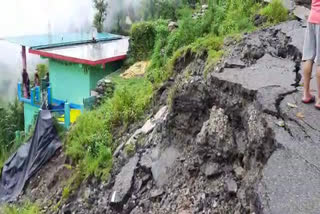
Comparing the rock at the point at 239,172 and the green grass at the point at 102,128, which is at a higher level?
the rock at the point at 239,172

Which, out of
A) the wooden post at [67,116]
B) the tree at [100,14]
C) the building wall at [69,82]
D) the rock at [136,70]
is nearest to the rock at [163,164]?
the wooden post at [67,116]

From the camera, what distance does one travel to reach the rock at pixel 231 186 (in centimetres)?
521

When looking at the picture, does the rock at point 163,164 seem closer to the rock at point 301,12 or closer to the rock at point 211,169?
the rock at point 211,169

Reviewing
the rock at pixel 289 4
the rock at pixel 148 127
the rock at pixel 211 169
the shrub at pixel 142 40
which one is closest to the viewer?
the rock at pixel 211 169

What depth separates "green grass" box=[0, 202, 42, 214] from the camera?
333 inches

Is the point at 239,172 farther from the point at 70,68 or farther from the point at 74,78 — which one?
the point at 70,68

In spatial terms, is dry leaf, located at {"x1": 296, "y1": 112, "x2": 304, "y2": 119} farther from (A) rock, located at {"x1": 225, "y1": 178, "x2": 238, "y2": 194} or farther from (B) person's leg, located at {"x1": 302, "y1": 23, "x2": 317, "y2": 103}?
(A) rock, located at {"x1": 225, "y1": 178, "x2": 238, "y2": 194}

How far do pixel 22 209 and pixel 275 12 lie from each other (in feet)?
19.2

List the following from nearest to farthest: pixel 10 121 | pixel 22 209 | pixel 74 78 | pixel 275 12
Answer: pixel 22 209, pixel 275 12, pixel 74 78, pixel 10 121

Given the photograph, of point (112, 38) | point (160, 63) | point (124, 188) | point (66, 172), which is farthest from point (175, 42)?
point (112, 38)

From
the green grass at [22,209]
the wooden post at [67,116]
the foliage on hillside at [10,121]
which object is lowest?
the foliage on hillside at [10,121]

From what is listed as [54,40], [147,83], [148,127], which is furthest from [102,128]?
[54,40]

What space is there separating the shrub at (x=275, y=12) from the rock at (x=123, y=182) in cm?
400

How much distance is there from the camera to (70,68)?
13812mm
